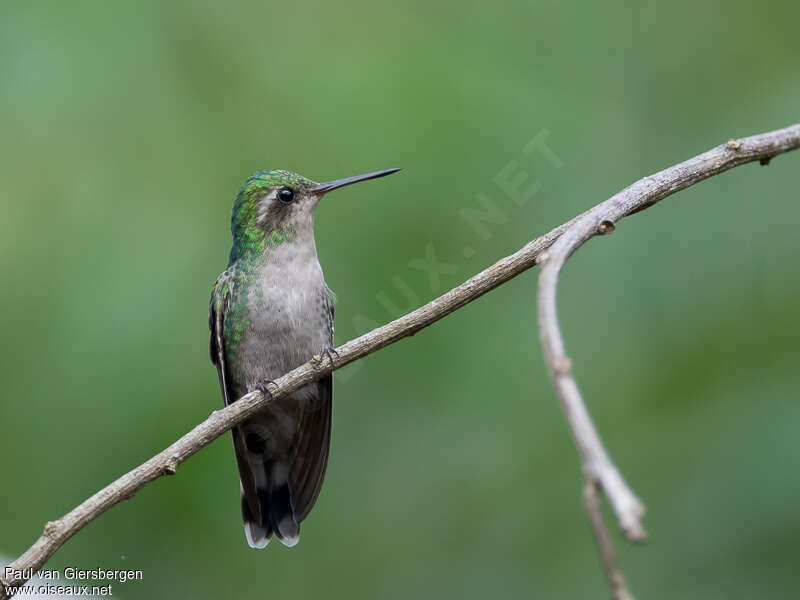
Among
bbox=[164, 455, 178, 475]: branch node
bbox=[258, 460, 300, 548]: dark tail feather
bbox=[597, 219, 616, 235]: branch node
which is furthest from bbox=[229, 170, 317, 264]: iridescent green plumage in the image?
bbox=[597, 219, 616, 235]: branch node

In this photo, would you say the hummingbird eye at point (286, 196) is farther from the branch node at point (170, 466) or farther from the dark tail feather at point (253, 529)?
the branch node at point (170, 466)

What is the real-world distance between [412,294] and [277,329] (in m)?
0.72

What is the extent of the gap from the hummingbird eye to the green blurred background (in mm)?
455

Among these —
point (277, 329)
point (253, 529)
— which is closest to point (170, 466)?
point (277, 329)

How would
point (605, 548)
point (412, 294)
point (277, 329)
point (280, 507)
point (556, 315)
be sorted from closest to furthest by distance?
point (605, 548) < point (556, 315) < point (277, 329) < point (412, 294) < point (280, 507)

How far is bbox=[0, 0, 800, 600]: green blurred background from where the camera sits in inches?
179

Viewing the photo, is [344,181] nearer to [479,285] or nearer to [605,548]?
[479,285]

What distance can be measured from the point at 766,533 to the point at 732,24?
296 centimetres

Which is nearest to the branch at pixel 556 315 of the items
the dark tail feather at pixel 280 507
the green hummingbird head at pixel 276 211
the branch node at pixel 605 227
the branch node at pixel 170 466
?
the branch node at pixel 605 227

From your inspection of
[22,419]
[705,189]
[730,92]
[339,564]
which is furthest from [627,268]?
[22,419]

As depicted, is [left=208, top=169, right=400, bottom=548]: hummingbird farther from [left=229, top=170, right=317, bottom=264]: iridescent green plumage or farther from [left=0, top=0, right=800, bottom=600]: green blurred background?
[left=0, top=0, right=800, bottom=600]: green blurred background

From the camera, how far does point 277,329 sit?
14.8 feet

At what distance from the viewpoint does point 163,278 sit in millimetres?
4789

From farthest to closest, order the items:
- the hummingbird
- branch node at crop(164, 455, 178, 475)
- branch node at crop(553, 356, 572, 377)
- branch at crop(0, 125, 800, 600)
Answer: the hummingbird, branch node at crop(164, 455, 178, 475), branch at crop(0, 125, 800, 600), branch node at crop(553, 356, 572, 377)
